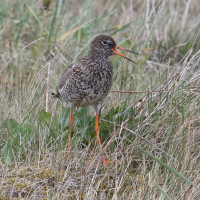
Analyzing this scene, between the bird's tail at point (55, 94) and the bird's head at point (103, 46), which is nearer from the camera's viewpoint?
the bird's head at point (103, 46)

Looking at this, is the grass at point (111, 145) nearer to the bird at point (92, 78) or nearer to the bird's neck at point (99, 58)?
the bird at point (92, 78)

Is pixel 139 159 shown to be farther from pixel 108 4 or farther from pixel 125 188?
pixel 108 4

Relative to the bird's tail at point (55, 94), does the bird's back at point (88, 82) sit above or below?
above

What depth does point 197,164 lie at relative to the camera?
Result: 3.39 meters

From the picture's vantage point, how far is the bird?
13.2 ft

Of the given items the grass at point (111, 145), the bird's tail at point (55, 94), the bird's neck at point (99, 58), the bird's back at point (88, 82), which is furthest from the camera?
the bird's tail at point (55, 94)

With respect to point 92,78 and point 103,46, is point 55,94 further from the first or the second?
point 103,46

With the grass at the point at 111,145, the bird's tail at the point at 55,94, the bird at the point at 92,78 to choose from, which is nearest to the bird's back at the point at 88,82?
the bird at the point at 92,78

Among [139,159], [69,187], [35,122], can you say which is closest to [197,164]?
[139,159]

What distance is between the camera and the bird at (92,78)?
402 cm

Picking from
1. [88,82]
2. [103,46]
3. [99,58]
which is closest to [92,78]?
[88,82]

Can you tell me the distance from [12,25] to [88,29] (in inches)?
52.9

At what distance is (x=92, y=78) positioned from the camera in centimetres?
402

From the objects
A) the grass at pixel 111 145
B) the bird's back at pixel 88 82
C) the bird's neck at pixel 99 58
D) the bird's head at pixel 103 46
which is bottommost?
the grass at pixel 111 145
